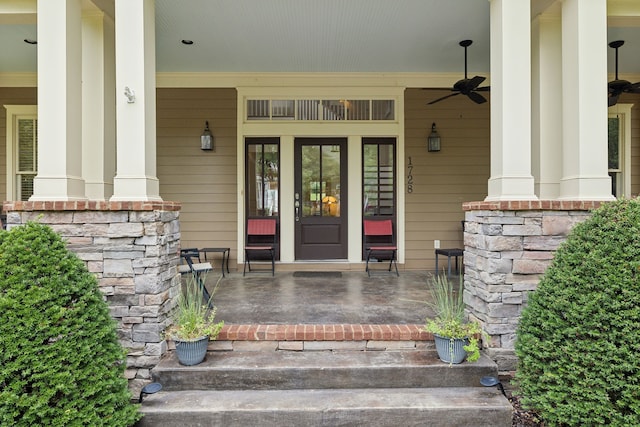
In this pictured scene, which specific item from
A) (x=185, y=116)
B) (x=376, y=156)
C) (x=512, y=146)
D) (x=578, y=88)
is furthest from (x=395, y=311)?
(x=185, y=116)

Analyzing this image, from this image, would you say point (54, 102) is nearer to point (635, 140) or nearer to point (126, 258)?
point (126, 258)

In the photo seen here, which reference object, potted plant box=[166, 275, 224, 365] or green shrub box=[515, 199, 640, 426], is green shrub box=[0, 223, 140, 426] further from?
green shrub box=[515, 199, 640, 426]

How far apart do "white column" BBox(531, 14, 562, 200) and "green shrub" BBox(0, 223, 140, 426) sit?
3.50 metres

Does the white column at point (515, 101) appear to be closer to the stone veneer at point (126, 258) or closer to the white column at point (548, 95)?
the white column at point (548, 95)

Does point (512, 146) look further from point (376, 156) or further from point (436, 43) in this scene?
point (376, 156)

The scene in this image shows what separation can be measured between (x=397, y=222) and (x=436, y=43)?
2496 mm

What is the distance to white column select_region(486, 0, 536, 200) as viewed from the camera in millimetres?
2736

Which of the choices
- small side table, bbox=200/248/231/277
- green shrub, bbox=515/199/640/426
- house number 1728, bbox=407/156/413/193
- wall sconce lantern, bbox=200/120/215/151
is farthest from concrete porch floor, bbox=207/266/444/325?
wall sconce lantern, bbox=200/120/215/151

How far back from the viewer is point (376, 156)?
5.66 m

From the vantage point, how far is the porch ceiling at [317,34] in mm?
3586

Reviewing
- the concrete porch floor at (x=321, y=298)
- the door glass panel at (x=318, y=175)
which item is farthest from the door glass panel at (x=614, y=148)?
the door glass panel at (x=318, y=175)

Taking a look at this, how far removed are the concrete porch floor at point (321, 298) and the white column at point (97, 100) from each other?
1443 millimetres

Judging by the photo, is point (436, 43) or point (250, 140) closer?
point (436, 43)

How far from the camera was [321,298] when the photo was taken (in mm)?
3795
